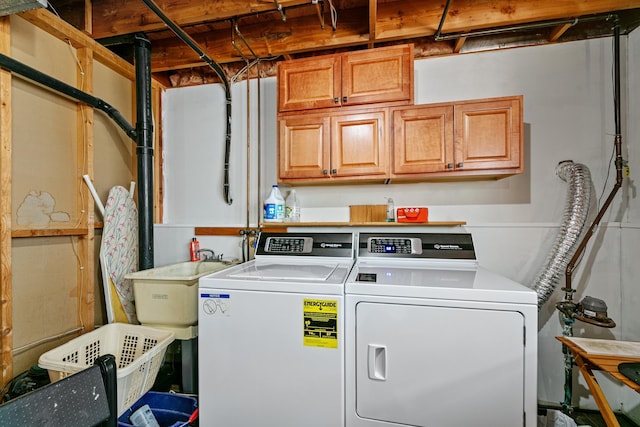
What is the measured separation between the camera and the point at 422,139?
1965 millimetres

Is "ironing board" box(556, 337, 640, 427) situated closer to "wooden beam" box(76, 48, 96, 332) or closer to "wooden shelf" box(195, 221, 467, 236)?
"wooden shelf" box(195, 221, 467, 236)

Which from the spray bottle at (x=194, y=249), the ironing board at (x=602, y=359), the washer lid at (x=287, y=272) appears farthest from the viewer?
the spray bottle at (x=194, y=249)

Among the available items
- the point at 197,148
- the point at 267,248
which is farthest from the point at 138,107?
the point at 267,248

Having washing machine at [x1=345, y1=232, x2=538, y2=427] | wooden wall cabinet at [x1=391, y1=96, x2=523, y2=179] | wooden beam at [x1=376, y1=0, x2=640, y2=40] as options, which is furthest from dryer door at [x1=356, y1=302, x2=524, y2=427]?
wooden beam at [x1=376, y1=0, x2=640, y2=40]

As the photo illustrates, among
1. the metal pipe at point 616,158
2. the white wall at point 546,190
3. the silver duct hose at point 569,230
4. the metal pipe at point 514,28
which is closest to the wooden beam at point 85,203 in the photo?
the white wall at point 546,190

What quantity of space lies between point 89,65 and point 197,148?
3.12 feet

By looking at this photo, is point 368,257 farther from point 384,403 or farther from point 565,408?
point 565,408

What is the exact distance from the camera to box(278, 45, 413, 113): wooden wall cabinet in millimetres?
1970

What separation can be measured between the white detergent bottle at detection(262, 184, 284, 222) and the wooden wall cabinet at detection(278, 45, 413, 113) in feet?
2.22

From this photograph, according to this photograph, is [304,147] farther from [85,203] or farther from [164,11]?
[85,203]

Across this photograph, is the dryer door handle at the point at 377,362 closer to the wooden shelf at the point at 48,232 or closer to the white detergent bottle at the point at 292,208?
the white detergent bottle at the point at 292,208

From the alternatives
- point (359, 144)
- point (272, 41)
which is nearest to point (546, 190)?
point (359, 144)

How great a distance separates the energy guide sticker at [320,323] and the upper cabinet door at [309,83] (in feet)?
4.64

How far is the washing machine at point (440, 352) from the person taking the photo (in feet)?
4.09
